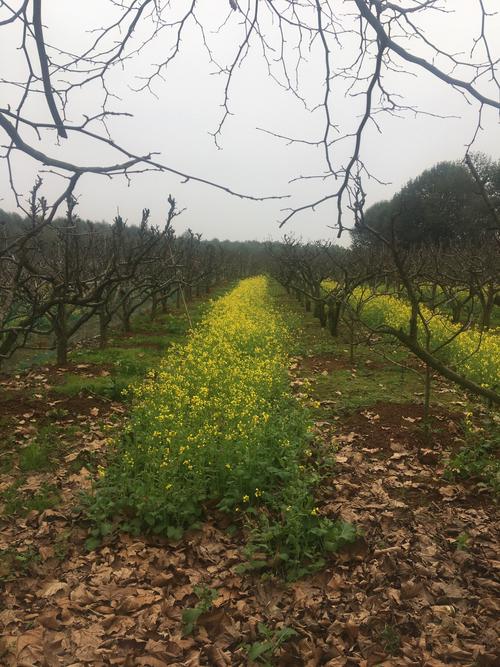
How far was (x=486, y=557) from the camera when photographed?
3.74 meters

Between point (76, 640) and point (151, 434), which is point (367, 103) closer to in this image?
point (76, 640)

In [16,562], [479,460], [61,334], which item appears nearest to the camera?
[16,562]

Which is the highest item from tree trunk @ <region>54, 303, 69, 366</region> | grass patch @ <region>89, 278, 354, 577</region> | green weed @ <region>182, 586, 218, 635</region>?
tree trunk @ <region>54, 303, 69, 366</region>

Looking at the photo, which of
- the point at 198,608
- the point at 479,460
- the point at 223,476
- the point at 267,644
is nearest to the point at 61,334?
the point at 223,476

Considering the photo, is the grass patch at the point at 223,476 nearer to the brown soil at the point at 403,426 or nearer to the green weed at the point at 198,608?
the green weed at the point at 198,608

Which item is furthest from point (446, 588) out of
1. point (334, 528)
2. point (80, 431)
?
point (80, 431)

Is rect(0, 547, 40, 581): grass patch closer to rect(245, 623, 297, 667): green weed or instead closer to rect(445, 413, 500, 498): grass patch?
rect(245, 623, 297, 667): green weed

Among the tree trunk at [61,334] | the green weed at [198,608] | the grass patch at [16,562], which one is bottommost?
the grass patch at [16,562]

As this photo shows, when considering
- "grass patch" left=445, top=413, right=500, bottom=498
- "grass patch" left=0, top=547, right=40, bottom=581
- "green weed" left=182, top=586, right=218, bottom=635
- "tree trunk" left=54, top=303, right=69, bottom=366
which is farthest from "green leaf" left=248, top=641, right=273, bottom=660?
"tree trunk" left=54, top=303, right=69, bottom=366

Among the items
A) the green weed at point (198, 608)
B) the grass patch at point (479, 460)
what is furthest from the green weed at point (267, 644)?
the grass patch at point (479, 460)

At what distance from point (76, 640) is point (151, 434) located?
2572mm

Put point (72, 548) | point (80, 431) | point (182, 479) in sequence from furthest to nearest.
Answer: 1. point (80, 431)
2. point (182, 479)
3. point (72, 548)

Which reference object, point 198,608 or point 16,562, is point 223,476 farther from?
point 16,562

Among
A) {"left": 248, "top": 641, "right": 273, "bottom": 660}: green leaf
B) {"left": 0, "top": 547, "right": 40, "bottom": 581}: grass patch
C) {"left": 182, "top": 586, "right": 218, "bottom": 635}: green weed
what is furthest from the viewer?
{"left": 0, "top": 547, "right": 40, "bottom": 581}: grass patch
